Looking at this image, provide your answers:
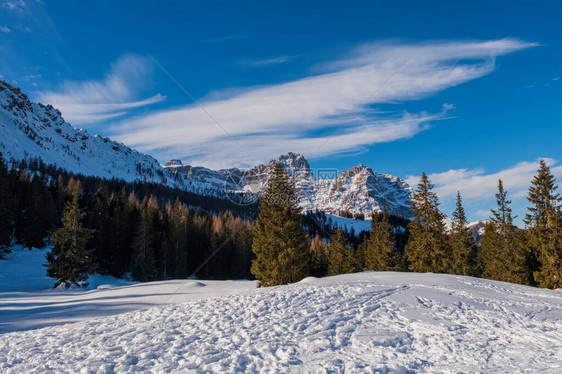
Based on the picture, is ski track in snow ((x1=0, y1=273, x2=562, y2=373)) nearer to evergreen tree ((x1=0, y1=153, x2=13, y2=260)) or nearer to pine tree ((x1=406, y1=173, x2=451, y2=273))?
pine tree ((x1=406, y1=173, x2=451, y2=273))

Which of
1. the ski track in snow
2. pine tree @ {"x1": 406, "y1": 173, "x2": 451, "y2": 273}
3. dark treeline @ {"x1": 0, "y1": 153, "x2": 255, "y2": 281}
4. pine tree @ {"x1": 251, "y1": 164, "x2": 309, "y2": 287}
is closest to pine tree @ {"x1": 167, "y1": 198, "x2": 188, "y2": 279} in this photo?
dark treeline @ {"x1": 0, "y1": 153, "x2": 255, "y2": 281}

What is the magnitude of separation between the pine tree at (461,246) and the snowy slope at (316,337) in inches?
1200

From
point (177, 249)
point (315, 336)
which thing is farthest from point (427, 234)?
point (177, 249)

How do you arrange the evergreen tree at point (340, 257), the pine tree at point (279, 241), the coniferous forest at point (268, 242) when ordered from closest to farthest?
the pine tree at point (279, 241) < the coniferous forest at point (268, 242) < the evergreen tree at point (340, 257)

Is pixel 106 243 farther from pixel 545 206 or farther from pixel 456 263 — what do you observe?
pixel 545 206

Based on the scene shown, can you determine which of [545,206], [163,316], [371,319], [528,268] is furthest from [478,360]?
[528,268]

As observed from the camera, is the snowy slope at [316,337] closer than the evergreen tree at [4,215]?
Yes

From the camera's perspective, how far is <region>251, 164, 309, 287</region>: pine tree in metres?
→ 25.2

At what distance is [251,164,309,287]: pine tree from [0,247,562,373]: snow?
9907 mm

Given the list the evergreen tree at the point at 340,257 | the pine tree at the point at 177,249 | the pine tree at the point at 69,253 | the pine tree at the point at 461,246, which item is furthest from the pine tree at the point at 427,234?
the pine tree at the point at 177,249

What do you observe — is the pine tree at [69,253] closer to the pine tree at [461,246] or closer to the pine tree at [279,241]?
the pine tree at [279,241]

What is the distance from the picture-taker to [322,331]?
30.9 feet

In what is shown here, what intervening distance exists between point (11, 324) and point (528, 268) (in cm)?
5320

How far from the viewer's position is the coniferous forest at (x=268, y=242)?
27.1 meters
